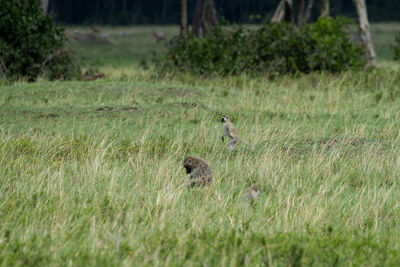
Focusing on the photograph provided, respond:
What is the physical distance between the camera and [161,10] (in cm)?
7394

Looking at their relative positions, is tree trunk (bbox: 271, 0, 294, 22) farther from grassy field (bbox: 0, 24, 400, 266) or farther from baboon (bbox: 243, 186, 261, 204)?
baboon (bbox: 243, 186, 261, 204)

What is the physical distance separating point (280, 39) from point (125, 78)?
5.13 m

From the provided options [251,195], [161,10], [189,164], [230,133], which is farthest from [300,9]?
[161,10]

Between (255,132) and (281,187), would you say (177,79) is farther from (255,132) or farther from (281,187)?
(281,187)

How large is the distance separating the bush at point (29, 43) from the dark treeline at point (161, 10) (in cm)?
4818

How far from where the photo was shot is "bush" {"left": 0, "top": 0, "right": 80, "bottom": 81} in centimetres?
1761

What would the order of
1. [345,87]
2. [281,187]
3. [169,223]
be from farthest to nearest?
1. [345,87]
2. [281,187]
3. [169,223]

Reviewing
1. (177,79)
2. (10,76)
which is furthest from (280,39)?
(10,76)

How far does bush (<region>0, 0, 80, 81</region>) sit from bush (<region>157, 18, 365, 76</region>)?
3.38 metres

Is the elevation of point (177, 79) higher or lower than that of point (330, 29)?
lower

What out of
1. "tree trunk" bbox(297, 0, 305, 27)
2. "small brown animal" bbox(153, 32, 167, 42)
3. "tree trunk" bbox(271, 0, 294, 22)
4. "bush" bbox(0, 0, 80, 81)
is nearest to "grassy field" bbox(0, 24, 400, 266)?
"bush" bbox(0, 0, 80, 81)

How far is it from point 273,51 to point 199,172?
529 inches

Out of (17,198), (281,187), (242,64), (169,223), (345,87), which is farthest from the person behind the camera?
(242,64)

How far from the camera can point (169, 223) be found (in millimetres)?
5309
